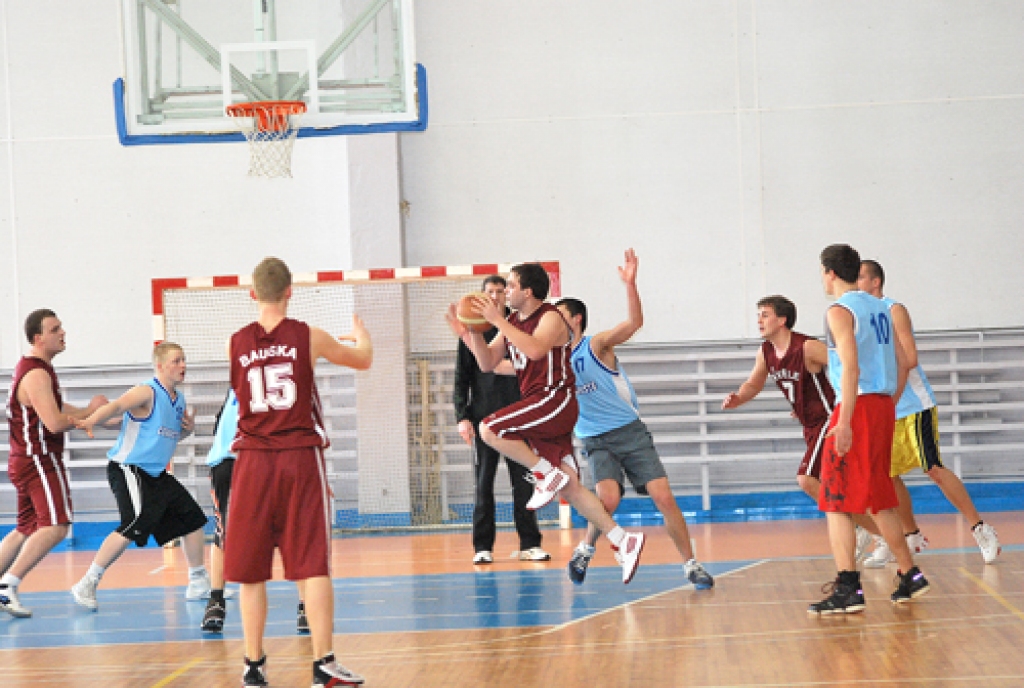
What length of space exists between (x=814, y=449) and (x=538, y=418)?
5.24 ft

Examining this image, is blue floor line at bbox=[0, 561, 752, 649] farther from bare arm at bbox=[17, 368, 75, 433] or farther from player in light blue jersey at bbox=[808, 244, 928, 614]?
player in light blue jersey at bbox=[808, 244, 928, 614]

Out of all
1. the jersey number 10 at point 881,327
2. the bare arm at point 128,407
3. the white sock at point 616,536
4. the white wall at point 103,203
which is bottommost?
the white sock at point 616,536

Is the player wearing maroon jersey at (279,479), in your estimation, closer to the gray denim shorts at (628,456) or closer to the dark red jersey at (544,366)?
the dark red jersey at (544,366)

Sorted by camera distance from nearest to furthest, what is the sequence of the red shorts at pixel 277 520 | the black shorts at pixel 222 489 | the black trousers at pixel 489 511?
the red shorts at pixel 277 520
the black shorts at pixel 222 489
the black trousers at pixel 489 511

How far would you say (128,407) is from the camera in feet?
23.2

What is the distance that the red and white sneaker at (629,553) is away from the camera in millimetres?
6621

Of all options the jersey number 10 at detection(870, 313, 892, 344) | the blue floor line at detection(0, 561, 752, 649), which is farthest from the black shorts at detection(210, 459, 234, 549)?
the jersey number 10 at detection(870, 313, 892, 344)

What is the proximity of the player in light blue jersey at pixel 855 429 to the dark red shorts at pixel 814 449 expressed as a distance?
27.7 inches

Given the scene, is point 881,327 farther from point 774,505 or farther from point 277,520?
point 774,505

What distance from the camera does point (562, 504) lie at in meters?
10.5

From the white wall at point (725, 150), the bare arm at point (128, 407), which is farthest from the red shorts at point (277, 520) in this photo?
the white wall at point (725, 150)

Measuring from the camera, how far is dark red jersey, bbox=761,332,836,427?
263 inches

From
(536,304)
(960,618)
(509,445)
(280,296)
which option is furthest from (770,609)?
(280,296)

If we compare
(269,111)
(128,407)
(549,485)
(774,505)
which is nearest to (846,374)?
(549,485)
